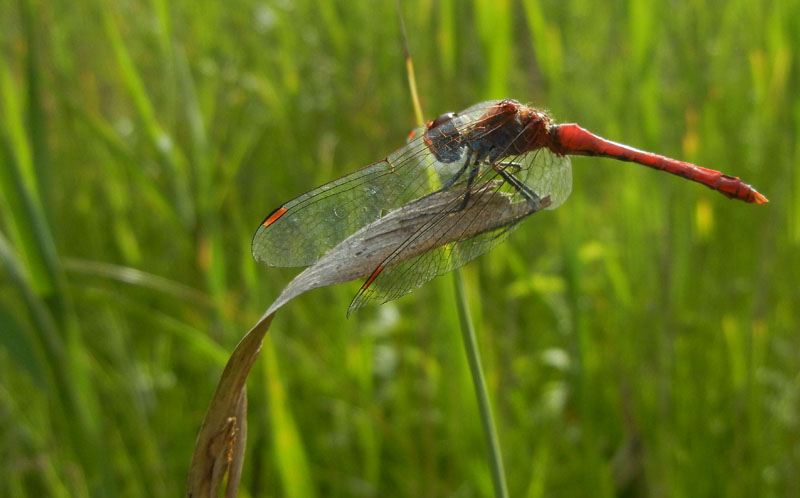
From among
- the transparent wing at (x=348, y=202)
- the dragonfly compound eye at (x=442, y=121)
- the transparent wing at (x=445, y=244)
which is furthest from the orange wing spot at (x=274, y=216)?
the dragonfly compound eye at (x=442, y=121)

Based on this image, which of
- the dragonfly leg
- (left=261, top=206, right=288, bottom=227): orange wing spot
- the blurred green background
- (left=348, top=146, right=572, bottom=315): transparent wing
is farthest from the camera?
the blurred green background

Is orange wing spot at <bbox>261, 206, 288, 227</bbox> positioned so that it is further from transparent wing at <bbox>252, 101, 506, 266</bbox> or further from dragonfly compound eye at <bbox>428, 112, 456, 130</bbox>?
dragonfly compound eye at <bbox>428, 112, 456, 130</bbox>

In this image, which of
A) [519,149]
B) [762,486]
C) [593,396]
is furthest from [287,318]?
[762,486]

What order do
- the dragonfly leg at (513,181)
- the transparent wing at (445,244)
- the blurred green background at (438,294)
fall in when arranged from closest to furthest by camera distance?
the transparent wing at (445,244)
the dragonfly leg at (513,181)
the blurred green background at (438,294)

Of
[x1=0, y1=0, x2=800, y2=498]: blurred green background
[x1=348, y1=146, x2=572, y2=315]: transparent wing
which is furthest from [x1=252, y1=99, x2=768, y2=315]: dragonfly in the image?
[x1=0, y1=0, x2=800, y2=498]: blurred green background

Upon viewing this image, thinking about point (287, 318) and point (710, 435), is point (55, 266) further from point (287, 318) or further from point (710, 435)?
point (710, 435)

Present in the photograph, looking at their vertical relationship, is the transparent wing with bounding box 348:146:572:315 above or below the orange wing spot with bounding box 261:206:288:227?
below

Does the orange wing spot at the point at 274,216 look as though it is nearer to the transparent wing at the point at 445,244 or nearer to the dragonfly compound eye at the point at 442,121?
the transparent wing at the point at 445,244
